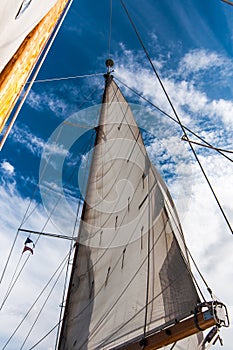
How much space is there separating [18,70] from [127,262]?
456cm

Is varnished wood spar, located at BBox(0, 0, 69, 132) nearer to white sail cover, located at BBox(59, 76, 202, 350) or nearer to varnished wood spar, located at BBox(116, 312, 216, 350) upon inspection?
varnished wood spar, located at BBox(116, 312, 216, 350)

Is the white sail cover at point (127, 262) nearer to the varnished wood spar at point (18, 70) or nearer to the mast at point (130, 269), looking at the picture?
the mast at point (130, 269)

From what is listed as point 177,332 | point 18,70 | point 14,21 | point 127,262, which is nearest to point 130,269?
point 127,262

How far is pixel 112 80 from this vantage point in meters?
11.2

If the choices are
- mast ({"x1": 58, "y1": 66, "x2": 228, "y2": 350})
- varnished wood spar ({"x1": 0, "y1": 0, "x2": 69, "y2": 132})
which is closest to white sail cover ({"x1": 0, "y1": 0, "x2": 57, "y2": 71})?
varnished wood spar ({"x1": 0, "y1": 0, "x2": 69, "y2": 132})

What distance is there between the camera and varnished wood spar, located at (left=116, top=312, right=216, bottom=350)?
3.41 metres

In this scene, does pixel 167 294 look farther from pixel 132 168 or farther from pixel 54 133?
pixel 54 133

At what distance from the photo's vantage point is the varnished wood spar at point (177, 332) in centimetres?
341

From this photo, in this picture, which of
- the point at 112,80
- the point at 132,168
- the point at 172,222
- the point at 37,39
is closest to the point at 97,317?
the point at 172,222

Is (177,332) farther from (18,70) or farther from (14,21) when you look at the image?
(14,21)

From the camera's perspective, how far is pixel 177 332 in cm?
355

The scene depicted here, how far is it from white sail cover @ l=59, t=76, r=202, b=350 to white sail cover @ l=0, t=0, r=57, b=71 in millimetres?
4010

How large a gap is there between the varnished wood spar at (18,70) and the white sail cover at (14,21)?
0.19 feet

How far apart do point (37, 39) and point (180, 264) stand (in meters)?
4.08
